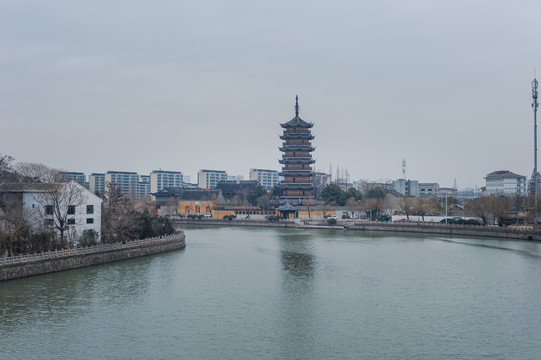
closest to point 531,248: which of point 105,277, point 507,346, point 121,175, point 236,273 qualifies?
point 236,273

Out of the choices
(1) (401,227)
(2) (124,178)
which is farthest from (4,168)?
(2) (124,178)

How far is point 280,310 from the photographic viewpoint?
23.0 meters

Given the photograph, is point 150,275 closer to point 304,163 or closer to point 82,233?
point 82,233

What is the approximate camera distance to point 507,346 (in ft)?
59.4

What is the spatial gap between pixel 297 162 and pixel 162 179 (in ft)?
327

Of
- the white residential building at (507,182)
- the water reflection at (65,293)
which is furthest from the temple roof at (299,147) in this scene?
the water reflection at (65,293)

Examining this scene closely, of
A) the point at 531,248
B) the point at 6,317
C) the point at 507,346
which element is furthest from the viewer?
the point at 531,248

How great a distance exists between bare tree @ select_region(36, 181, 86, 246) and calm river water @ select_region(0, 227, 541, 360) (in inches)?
159

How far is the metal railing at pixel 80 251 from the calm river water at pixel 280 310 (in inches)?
44.2

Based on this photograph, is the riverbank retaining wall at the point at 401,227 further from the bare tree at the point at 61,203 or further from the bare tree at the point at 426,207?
the bare tree at the point at 61,203

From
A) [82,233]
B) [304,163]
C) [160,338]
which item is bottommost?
[160,338]

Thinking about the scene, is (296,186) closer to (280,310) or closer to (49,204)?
(49,204)

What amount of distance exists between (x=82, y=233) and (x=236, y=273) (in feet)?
36.8

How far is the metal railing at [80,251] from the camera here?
2791 centimetres
